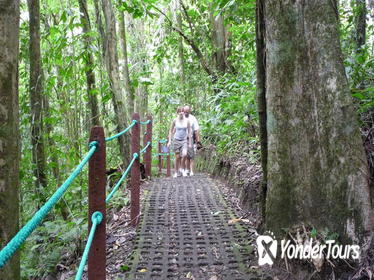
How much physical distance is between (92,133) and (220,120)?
7.56 m

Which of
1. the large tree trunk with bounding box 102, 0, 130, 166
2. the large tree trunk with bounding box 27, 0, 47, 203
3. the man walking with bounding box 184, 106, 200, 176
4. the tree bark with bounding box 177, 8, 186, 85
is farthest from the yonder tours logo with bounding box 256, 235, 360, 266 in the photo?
the tree bark with bounding box 177, 8, 186, 85

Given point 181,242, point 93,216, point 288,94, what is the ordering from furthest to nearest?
point 181,242 < point 288,94 < point 93,216

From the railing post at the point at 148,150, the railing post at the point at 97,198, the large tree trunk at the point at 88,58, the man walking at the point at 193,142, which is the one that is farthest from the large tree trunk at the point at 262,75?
the man walking at the point at 193,142

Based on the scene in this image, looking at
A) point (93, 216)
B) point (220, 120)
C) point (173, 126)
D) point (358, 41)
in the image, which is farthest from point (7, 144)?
point (220, 120)

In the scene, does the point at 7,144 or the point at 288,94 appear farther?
the point at 288,94

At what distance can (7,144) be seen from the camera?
179cm

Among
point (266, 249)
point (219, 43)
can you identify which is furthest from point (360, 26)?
point (219, 43)

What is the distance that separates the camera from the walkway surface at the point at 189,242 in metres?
3.00

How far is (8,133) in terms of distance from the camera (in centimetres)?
179

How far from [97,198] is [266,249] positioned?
1.57 metres

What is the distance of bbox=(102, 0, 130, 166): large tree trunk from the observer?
6102mm

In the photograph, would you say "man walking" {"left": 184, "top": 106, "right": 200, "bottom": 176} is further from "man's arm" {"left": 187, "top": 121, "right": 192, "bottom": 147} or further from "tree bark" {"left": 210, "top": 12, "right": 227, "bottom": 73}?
"tree bark" {"left": 210, "top": 12, "right": 227, "bottom": 73}

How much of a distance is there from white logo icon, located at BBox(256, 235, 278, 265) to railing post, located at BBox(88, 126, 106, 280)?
4.60 ft

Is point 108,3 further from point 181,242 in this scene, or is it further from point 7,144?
point 7,144
